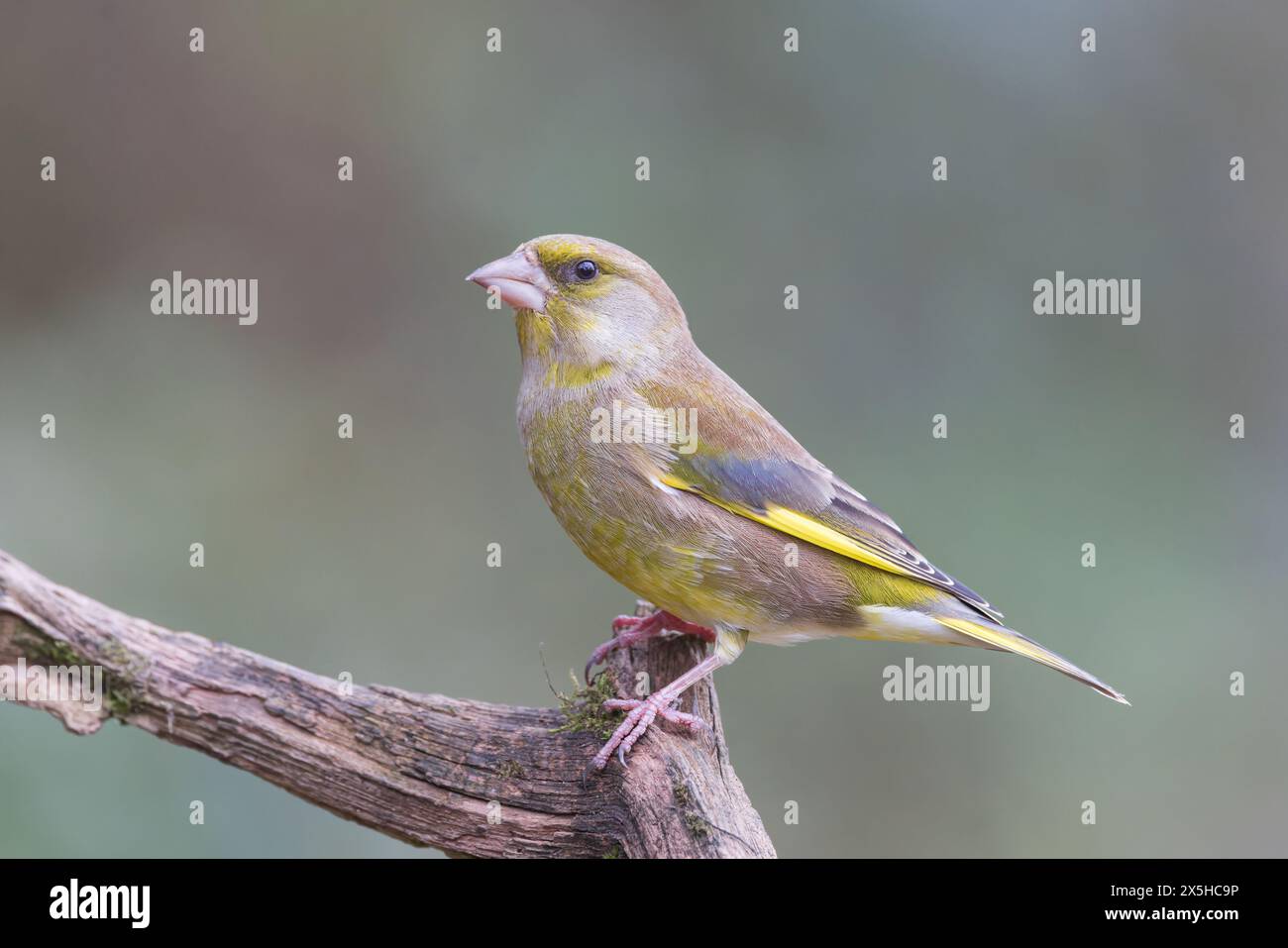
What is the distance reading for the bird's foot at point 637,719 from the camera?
387 centimetres

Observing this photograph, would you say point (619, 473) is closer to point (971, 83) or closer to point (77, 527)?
point (77, 527)

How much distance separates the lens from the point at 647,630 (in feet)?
15.0

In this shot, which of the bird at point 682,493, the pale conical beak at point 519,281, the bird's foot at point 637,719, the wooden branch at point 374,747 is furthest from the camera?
the pale conical beak at point 519,281

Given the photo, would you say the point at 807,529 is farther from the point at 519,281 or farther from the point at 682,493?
the point at 519,281

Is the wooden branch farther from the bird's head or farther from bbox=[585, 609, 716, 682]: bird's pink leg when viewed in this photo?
the bird's head

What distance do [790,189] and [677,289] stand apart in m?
0.87

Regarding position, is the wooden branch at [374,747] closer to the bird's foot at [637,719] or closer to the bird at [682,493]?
the bird's foot at [637,719]

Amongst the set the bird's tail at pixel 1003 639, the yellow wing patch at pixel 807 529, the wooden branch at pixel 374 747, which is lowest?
the wooden branch at pixel 374 747

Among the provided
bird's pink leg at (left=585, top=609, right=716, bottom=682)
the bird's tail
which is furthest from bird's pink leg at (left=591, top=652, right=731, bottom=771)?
the bird's tail

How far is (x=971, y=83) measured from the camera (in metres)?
6.92

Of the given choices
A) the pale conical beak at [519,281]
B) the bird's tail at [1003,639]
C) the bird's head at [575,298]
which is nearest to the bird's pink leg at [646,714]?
the bird's tail at [1003,639]

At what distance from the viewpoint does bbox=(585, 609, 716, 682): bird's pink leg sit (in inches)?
177

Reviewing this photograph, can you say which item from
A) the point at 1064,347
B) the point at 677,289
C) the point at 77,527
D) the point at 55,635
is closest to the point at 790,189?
the point at 677,289

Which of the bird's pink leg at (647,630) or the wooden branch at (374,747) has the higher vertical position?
the bird's pink leg at (647,630)
